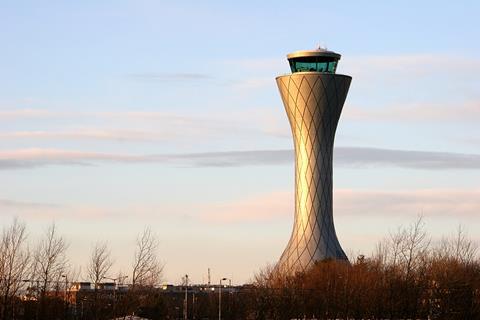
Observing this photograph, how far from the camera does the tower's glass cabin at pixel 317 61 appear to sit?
142250 millimetres

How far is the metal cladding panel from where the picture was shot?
133375 millimetres

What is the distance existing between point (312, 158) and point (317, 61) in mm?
14977

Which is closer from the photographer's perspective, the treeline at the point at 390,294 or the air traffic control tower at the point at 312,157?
the treeline at the point at 390,294

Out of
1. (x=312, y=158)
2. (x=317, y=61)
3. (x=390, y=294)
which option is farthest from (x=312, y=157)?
(x=390, y=294)

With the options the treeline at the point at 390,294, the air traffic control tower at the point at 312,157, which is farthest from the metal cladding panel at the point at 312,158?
the treeline at the point at 390,294

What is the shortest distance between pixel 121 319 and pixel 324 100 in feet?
238

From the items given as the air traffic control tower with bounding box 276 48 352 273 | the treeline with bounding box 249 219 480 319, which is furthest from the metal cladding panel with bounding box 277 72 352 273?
the treeline with bounding box 249 219 480 319

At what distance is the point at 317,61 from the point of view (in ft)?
468

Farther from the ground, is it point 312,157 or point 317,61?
point 317,61

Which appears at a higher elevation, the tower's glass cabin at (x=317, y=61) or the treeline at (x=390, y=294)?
the tower's glass cabin at (x=317, y=61)

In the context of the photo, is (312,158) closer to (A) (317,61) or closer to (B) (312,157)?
(B) (312,157)

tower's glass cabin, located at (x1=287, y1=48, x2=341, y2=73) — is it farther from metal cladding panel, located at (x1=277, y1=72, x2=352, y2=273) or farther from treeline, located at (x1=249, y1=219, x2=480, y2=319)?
Result: treeline, located at (x1=249, y1=219, x2=480, y2=319)

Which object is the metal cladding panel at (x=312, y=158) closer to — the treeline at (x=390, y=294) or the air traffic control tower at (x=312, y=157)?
the air traffic control tower at (x=312, y=157)

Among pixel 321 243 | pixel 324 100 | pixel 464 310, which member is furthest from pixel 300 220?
pixel 464 310
